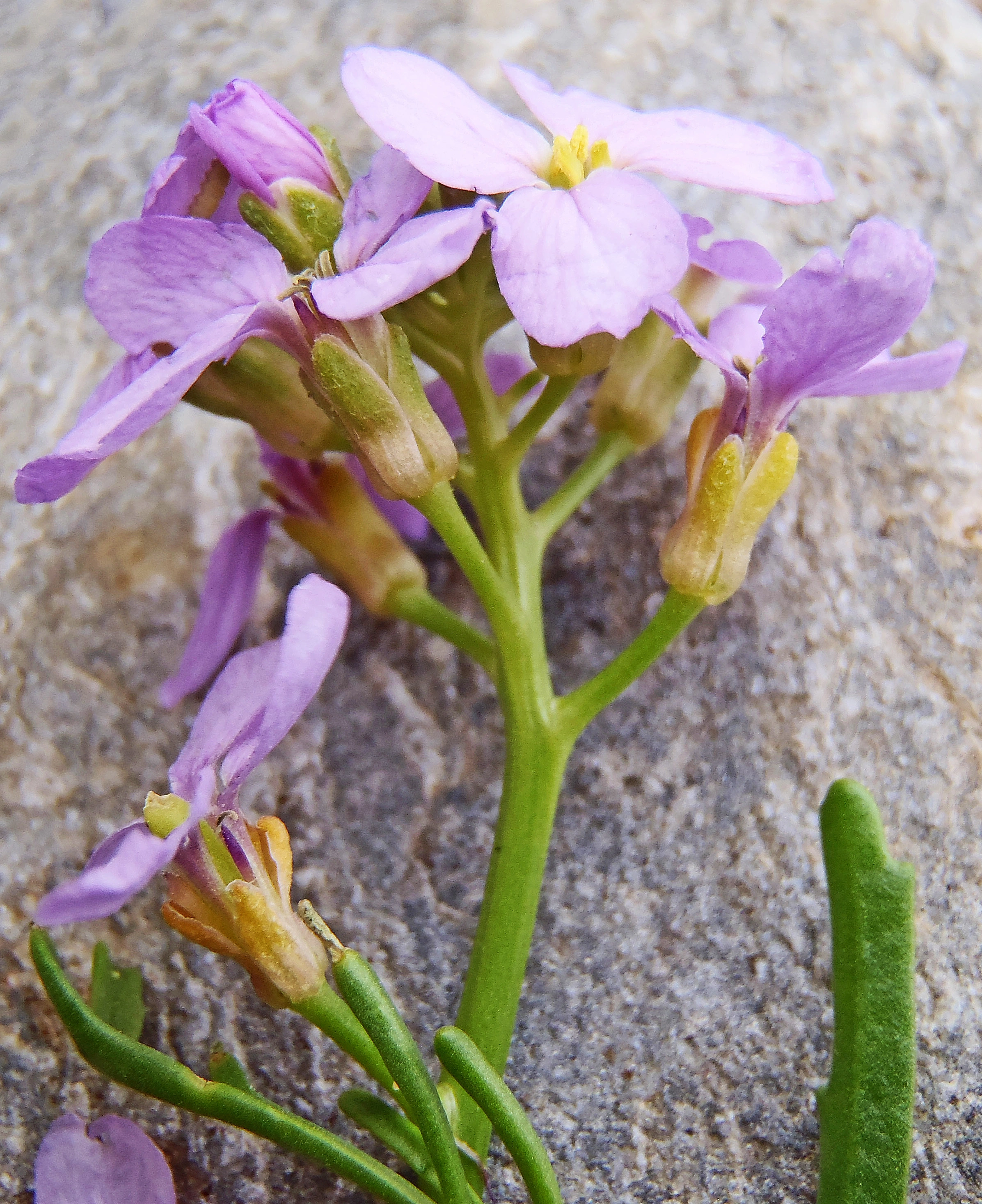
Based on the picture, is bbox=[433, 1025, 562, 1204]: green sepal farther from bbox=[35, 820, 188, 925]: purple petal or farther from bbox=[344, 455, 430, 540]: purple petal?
bbox=[344, 455, 430, 540]: purple petal

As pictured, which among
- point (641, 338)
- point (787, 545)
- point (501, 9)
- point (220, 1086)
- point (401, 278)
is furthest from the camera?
point (501, 9)

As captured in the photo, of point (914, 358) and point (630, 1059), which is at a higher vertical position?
point (914, 358)

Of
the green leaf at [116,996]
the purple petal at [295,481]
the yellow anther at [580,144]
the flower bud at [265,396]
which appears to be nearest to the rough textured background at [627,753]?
the green leaf at [116,996]

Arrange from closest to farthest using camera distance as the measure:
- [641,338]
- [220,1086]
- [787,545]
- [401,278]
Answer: [401,278] → [220,1086] → [641,338] → [787,545]

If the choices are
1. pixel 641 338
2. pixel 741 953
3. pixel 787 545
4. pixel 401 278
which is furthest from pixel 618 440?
pixel 741 953

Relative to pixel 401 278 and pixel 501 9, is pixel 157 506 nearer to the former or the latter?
pixel 401 278

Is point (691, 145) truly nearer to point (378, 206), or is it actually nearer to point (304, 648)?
point (378, 206)

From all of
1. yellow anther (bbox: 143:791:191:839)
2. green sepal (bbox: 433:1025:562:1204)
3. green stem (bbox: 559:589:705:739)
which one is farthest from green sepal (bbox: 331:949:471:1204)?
green stem (bbox: 559:589:705:739)

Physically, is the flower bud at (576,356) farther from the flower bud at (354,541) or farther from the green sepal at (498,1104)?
the green sepal at (498,1104)
